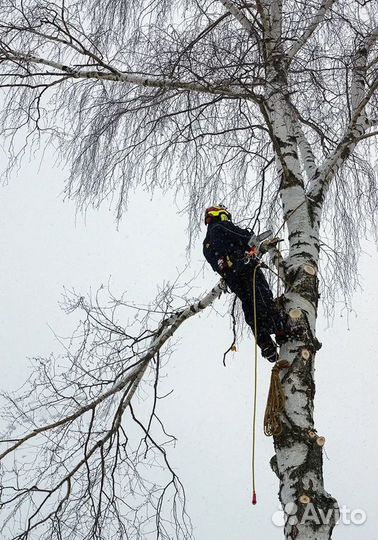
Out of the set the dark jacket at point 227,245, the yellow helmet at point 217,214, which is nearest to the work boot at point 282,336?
the dark jacket at point 227,245

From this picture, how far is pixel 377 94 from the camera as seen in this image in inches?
172

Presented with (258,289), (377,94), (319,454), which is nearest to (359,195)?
(377,94)

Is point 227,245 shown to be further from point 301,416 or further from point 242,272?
point 301,416

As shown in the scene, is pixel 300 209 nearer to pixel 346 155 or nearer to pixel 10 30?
pixel 346 155

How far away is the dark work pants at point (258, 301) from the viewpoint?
348cm

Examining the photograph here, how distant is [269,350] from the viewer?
3.66m

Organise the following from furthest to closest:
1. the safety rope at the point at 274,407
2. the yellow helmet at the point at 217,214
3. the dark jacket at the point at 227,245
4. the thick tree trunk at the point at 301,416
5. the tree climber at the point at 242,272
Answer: the yellow helmet at the point at 217,214, the dark jacket at the point at 227,245, the tree climber at the point at 242,272, the safety rope at the point at 274,407, the thick tree trunk at the point at 301,416

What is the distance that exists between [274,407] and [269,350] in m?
0.54

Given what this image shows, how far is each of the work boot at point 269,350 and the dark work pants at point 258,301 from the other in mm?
19

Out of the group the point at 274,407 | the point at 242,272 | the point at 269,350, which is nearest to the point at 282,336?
the point at 269,350

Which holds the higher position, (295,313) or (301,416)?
(295,313)

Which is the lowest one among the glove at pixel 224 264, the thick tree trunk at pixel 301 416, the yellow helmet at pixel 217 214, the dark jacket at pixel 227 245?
the thick tree trunk at pixel 301 416

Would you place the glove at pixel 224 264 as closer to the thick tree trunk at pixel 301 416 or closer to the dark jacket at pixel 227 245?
the dark jacket at pixel 227 245

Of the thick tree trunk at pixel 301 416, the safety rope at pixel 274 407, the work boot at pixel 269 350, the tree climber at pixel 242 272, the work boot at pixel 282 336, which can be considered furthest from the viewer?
the work boot at pixel 269 350
